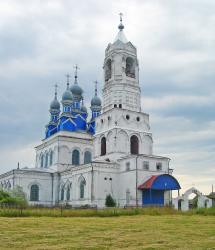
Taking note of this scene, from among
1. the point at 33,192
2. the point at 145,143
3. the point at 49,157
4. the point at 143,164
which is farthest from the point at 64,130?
the point at 143,164

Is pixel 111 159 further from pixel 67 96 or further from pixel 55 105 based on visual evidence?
pixel 55 105

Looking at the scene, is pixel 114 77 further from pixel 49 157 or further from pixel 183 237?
pixel 183 237

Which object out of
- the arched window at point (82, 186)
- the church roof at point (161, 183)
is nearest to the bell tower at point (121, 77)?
the arched window at point (82, 186)

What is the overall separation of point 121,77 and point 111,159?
973 cm

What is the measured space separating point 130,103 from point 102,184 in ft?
34.0

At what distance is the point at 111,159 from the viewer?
43250 millimetres

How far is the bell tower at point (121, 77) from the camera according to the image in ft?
149

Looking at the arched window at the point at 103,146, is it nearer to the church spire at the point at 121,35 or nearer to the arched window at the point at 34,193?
the arched window at the point at 34,193

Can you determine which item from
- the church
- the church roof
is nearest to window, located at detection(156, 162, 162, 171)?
the church

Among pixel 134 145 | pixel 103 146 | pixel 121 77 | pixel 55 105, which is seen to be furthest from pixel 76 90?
pixel 134 145

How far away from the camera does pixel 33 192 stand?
49094mm

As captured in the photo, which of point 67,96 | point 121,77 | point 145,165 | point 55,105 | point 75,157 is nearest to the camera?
point 145,165

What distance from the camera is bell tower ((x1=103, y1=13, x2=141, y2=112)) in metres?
45.3

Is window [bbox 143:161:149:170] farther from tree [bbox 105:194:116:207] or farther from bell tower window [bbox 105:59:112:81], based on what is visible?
bell tower window [bbox 105:59:112:81]
